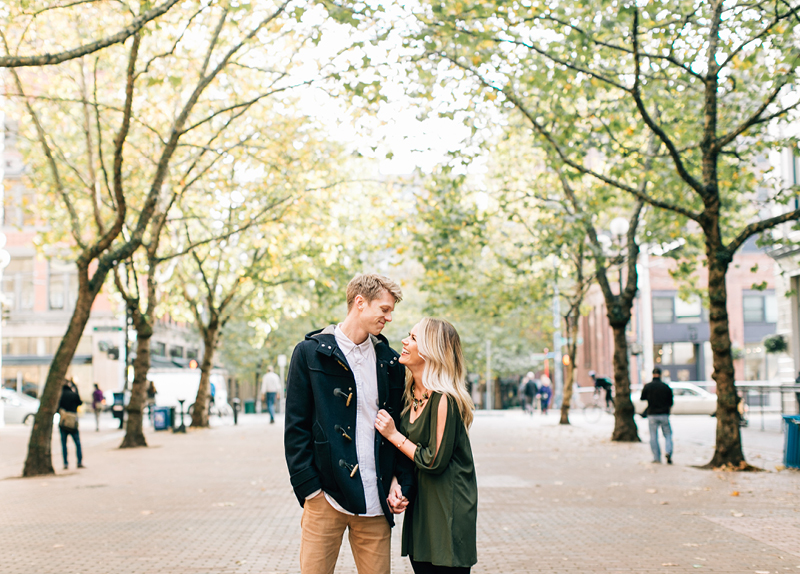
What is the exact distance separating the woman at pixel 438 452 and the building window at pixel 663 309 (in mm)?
52521

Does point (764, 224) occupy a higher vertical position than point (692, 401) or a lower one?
higher

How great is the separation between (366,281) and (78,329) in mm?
12812

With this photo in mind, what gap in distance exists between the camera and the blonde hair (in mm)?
4000

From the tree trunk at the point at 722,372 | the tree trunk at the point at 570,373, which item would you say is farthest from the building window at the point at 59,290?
the tree trunk at the point at 722,372

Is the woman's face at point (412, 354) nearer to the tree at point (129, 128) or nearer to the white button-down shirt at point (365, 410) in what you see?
the white button-down shirt at point (365, 410)

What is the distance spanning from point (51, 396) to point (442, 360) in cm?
1288

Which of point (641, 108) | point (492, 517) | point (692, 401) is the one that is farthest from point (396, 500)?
point (692, 401)

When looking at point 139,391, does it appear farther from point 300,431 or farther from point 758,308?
point 758,308

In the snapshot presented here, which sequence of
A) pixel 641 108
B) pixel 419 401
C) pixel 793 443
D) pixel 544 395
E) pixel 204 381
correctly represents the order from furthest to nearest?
pixel 544 395, pixel 204 381, pixel 793 443, pixel 641 108, pixel 419 401

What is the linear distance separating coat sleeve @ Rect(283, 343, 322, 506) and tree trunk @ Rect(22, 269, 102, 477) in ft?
38.9

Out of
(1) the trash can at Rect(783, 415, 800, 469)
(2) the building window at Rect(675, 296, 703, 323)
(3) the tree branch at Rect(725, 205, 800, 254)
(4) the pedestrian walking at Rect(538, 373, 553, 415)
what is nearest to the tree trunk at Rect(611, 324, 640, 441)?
(1) the trash can at Rect(783, 415, 800, 469)

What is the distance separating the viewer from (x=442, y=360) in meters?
4.02

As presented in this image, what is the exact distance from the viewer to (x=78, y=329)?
1555cm

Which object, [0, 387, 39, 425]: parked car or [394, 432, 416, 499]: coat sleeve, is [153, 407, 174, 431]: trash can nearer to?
[0, 387, 39, 425]: parked car
